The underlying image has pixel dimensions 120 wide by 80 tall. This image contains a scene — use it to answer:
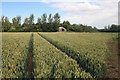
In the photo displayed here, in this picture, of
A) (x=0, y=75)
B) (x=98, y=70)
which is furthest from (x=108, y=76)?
(x=0, y=75)

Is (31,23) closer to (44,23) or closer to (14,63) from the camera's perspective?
(44,23)

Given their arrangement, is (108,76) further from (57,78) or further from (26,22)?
(26,22)

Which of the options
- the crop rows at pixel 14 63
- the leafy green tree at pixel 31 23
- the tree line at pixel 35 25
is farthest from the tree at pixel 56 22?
the crop rows at pixel 14 63

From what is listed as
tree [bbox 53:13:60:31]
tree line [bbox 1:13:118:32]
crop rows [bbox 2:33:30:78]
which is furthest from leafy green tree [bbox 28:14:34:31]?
crop rows [bbox 2:33:30:78]

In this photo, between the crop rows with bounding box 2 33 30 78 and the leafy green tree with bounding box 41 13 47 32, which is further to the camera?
the leafy green tree with bounding box 41 13 47 32

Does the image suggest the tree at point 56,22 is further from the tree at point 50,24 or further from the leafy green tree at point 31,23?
the leafy green tree at point 31,23

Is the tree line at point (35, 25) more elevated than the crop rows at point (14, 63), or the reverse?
the tree line at point (35, 25)

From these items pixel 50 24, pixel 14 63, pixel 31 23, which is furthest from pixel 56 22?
pixel 14 63

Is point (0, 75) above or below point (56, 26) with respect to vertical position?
below

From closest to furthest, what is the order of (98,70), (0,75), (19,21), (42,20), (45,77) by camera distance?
1. (45,77)
2. (0,75)
3. (98,70)
4. (42,20)
5. (19,21)

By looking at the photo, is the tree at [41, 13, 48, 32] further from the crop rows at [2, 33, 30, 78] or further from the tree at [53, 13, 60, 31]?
the crop rows at [2, 33, 30, 78]

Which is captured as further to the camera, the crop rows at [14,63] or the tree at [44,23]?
the tree at [44,23]

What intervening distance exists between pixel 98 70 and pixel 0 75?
401 centimetres

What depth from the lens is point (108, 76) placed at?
6074 millimetres
